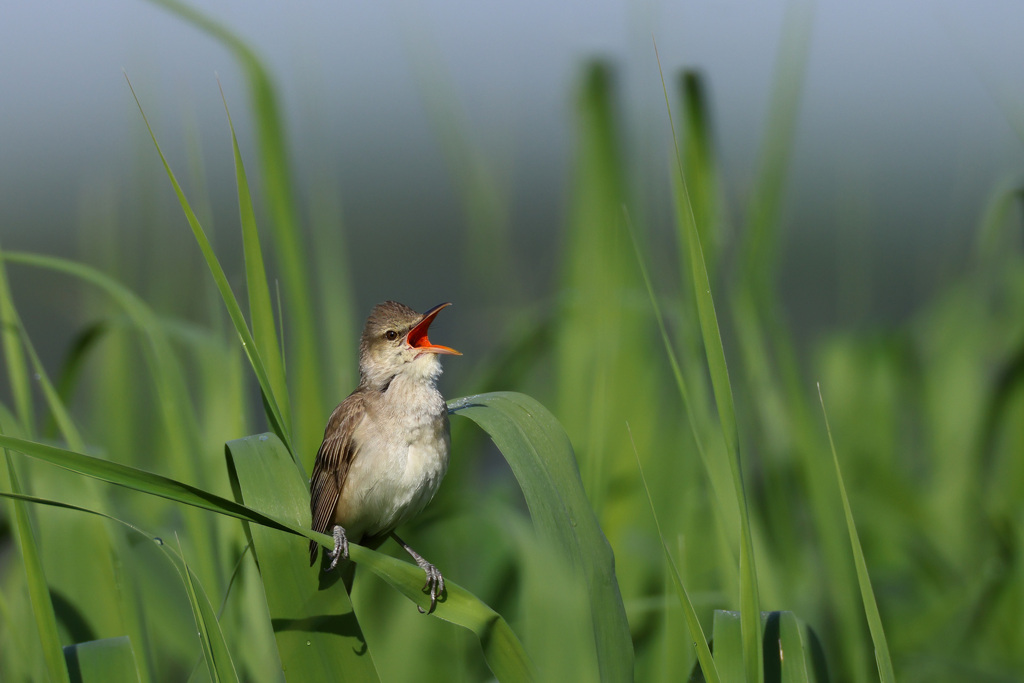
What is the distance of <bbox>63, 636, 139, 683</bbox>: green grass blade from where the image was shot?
61.9 inches

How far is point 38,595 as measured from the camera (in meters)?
1.50

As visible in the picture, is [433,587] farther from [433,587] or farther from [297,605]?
[297,605]

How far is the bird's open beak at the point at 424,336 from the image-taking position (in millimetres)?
2311

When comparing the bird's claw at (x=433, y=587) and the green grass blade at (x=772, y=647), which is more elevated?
the bird's claw at (x=433, y=587)

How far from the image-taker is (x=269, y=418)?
5.88ft

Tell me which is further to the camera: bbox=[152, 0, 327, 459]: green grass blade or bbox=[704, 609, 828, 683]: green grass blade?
bbox=[152, 0, 327, 459]: green grass blade

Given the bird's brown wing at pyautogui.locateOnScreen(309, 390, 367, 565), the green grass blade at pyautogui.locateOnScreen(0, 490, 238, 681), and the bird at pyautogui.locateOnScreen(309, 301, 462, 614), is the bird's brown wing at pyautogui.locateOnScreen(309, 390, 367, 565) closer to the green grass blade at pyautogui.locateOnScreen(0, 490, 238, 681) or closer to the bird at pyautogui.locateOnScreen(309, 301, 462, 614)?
the bird at pyautogui.locateOnScreen(309, 301, 462, 614)

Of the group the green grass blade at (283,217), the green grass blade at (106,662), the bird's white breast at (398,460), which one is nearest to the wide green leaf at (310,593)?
Result: the green grass blade at (106,662)

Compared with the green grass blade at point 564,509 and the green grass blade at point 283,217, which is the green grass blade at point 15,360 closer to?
the green grass blade at point 283,217

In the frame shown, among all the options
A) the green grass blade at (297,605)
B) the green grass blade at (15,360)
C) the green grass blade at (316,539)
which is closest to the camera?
the green grass blade at (316,539)

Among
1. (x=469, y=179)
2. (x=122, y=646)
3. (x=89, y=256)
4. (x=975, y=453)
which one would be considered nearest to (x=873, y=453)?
(x=975, y=453)

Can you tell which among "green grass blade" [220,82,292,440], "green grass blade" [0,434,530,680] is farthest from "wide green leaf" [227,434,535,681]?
"green grass blade" [220,82,292,440]

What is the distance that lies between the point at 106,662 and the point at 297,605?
388 millimetres

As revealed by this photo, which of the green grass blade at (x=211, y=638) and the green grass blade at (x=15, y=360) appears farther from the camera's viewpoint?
the green grass blade at (x=15, y=360)
